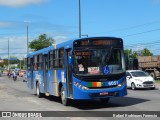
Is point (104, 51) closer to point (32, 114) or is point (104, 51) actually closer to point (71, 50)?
point (71, 50)

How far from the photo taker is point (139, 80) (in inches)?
1182

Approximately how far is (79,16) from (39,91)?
1375cm

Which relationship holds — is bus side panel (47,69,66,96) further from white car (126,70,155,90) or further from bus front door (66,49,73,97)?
white car (126,70,155,90)

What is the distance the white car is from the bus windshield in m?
13.2

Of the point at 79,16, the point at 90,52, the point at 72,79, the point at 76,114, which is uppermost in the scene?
the point at 79,16

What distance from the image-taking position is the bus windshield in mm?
16656

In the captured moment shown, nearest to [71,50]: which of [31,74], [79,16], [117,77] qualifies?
[117,77]

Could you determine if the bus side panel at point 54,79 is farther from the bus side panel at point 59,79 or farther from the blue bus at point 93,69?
the blue bus at point 93,69

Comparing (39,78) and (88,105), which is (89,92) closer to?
(88,105)

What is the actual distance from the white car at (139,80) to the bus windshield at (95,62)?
13179 millimetres

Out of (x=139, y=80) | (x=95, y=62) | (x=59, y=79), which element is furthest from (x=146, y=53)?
(x=95, y=62)

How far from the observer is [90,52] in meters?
16.8

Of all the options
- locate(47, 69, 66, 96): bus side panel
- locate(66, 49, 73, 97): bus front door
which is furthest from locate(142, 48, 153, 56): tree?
locate(66, 49, 73, 97): bus front door

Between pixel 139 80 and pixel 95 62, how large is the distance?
546 inches
